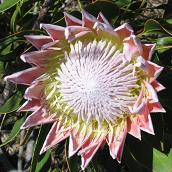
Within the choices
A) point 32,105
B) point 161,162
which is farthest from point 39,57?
point 161,162

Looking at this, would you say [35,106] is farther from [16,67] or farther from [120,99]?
[16,67]

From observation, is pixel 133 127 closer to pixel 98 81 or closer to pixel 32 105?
pixel 98 81

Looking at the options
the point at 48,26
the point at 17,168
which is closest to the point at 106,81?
the point at 48,26

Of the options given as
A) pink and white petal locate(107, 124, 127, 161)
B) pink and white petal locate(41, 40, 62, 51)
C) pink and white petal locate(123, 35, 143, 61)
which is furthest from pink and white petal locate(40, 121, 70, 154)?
pink and white petal locate(123, 35, 143, 61)

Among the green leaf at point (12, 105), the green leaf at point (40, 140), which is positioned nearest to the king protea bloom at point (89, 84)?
the green leaf at point (40, 140)

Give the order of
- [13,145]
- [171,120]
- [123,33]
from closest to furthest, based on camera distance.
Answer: [123,33]
[171,120]
[13,145]

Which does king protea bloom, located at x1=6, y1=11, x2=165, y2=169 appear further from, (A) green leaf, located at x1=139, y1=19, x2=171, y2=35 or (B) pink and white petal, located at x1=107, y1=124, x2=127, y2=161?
(A) green leaf, located at x1=139, y1=19, x2=171, y2=35

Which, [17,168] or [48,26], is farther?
[17,168]
